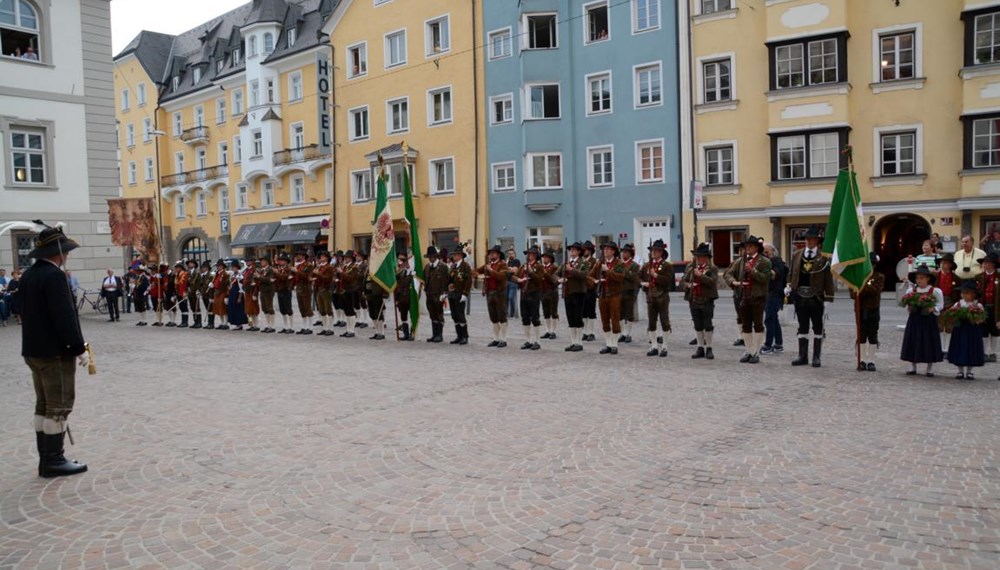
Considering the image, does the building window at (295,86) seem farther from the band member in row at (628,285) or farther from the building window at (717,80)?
Result: the band member in row at (628,285)

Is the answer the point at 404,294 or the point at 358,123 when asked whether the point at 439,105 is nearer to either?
the point at 358,123

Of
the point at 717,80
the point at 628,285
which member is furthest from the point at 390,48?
the point at 628,285

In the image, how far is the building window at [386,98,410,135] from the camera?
38.8m

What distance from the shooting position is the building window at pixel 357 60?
40.6 meters

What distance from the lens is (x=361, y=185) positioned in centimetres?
4159

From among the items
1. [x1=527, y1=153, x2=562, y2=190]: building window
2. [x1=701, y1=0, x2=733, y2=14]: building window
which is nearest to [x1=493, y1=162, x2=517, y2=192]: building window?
[x1=527, y1=153, x2=562, y2=190]: building window

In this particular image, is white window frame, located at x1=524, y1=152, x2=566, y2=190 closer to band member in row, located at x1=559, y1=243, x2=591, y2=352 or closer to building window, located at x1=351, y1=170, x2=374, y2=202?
building window, located at x1=351, y1=170, x2=374, y2=202

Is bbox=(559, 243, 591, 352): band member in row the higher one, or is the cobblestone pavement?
bbox=(559, 243, 591, 352): band member in row

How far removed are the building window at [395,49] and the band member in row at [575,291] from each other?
27.1 metres

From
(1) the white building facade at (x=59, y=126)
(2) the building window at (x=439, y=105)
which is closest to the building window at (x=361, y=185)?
(2) the building window at (x=439, y=105)

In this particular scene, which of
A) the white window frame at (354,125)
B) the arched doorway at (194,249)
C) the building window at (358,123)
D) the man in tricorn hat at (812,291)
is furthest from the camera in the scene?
the arched doorway at (194,249)

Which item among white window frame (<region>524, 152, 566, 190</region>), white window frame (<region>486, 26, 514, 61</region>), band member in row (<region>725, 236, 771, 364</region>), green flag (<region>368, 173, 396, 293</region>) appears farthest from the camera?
white window frame (<region>486, 26, 514, 61</region>)

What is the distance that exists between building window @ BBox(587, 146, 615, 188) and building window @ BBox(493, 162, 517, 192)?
154 inches

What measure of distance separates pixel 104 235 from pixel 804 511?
29.4m
